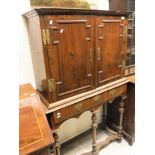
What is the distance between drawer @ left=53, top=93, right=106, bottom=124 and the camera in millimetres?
1302

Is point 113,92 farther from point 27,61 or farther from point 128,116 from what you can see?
point 27,61

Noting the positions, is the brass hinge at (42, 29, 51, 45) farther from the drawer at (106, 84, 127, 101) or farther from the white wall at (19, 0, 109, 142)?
Result: the drawer at (106, 84, 127, 101)

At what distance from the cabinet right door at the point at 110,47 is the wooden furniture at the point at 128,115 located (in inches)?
12.3

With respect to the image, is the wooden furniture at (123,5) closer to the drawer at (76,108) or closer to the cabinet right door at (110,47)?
the cabinet right door at (110,47)

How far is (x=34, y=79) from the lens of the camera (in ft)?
5.22

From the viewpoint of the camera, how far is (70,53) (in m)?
1.27

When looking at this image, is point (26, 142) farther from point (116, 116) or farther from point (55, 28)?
point (116, 116)

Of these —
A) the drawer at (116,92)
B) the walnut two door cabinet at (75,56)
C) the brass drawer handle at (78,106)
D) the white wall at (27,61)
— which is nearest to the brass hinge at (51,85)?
the walnut two door cabinet at (75,56)

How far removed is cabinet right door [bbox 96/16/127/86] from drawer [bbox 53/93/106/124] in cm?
17

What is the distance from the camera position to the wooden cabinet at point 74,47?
1.14 m

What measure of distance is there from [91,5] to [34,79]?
109cm
